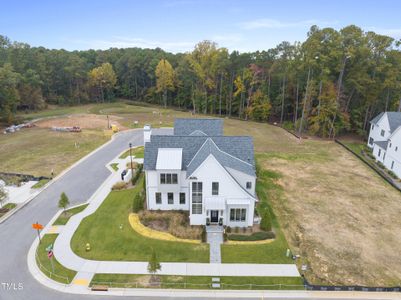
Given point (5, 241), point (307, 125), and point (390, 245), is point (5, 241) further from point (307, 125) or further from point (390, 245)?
point (307, 125)

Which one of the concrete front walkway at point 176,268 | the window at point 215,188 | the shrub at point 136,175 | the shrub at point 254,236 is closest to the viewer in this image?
the concrete front walkway at point 176,268

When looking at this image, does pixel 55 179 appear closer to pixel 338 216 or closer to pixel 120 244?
pixel 120 244

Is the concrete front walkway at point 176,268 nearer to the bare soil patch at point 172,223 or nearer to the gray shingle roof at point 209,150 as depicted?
Result: the bare soil patch at point 172,223

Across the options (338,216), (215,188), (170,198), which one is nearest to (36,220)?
(170,198)

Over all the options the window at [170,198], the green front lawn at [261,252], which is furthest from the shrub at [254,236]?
the window at [170,198]

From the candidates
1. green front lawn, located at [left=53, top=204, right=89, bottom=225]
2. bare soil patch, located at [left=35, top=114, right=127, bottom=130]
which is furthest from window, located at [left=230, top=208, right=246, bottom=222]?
bare soil patch, located at [left=35, top=114, right=127, bottom=130]

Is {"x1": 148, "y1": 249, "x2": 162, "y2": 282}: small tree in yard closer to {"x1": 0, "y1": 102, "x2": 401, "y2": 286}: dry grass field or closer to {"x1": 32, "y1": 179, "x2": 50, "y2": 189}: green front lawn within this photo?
{"x1": 0, "y1": 102, "x2": 401, "y2": 286}: dry grass field
